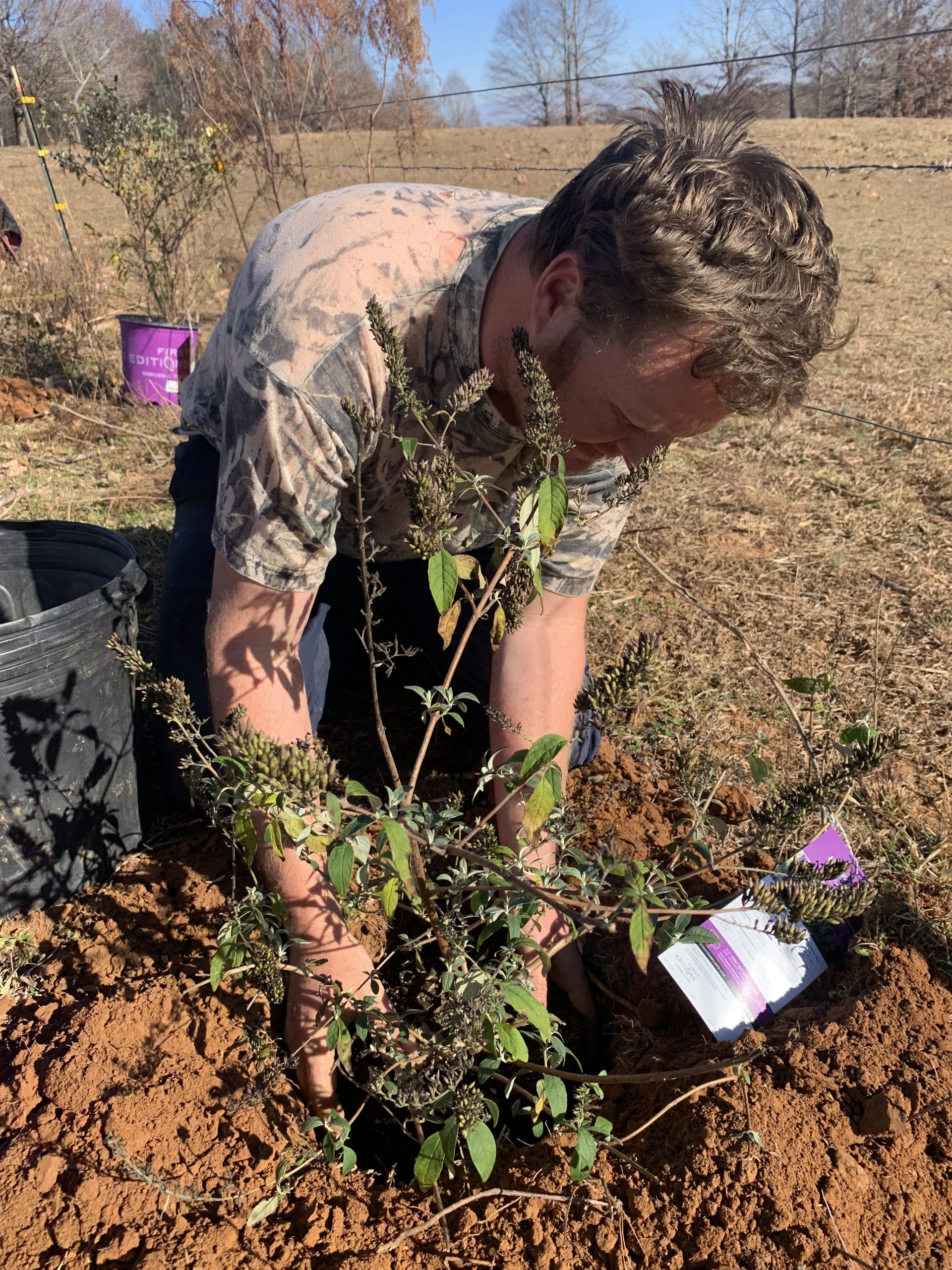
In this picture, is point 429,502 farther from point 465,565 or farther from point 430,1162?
point 430,1162

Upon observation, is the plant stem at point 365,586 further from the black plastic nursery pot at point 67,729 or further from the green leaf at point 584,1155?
the black plastic nursery pot at point 67,729

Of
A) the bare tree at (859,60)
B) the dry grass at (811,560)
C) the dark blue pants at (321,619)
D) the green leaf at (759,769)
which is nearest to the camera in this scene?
the green leaf at (759,769)

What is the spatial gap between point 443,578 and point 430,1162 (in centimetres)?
79

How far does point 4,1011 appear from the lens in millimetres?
1627

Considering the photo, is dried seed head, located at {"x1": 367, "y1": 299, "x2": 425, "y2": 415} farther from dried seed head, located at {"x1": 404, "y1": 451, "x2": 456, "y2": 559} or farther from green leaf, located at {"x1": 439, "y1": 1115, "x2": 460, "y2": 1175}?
green leaf, located at {"x1": 439, "y1": 1115, "x2": 460, "y2": 1175}

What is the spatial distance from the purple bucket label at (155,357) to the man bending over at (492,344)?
10.5ft

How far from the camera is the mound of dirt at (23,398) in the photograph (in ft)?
16.1

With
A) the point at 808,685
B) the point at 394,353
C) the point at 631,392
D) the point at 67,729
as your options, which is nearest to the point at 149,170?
the point at 67,729

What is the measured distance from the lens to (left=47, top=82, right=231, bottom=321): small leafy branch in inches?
193

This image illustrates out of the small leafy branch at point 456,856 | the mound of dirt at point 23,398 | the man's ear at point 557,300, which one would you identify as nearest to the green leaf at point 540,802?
the small leafy branch at point 456,856

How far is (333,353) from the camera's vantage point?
1.48m

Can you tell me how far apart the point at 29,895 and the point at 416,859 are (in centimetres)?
106

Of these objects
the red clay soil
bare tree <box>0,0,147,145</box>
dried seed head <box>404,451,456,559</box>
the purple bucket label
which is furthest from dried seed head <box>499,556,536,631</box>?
bare tree <box>0,0,147,145</box>

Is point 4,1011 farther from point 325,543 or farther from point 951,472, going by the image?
point 951,472
